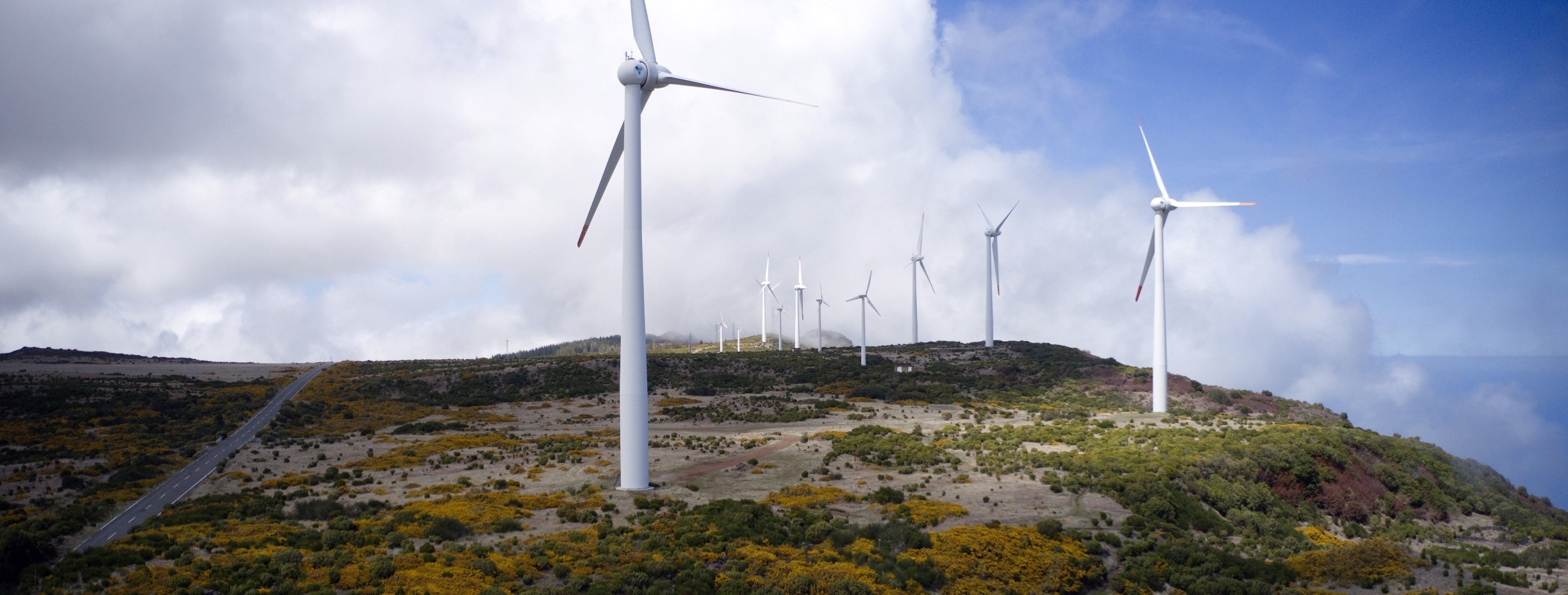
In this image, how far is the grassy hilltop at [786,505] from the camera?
2644 centimetres

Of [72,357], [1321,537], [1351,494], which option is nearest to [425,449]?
[1321,537]

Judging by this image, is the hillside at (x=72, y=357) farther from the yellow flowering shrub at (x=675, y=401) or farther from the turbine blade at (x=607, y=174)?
the turbine blade at (x=607, y=174)

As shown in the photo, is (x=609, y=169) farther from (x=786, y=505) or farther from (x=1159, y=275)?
(x=1159, y=275)

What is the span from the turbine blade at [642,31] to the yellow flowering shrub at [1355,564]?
111 feet

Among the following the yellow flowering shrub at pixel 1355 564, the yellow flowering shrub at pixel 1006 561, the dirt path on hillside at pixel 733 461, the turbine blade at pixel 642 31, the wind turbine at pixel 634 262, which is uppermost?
the turbine blade at pixel 642 31

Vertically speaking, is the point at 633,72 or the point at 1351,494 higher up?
the point at 633,72

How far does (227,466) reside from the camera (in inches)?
1929

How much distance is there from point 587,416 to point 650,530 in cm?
4704

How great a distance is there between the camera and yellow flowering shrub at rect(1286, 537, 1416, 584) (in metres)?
29.7

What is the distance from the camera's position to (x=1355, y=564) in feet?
100.0

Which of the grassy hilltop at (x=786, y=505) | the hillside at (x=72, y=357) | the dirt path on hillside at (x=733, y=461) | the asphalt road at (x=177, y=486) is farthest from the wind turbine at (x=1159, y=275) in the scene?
the hillside at (x=72, y=357)

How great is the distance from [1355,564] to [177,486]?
175ft

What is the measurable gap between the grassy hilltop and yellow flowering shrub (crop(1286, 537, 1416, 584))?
0.45 ft

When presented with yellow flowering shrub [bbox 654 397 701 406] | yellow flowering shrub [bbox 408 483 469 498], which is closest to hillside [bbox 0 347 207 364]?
yellow flowering shrub [bbox 654 397 701 406]
